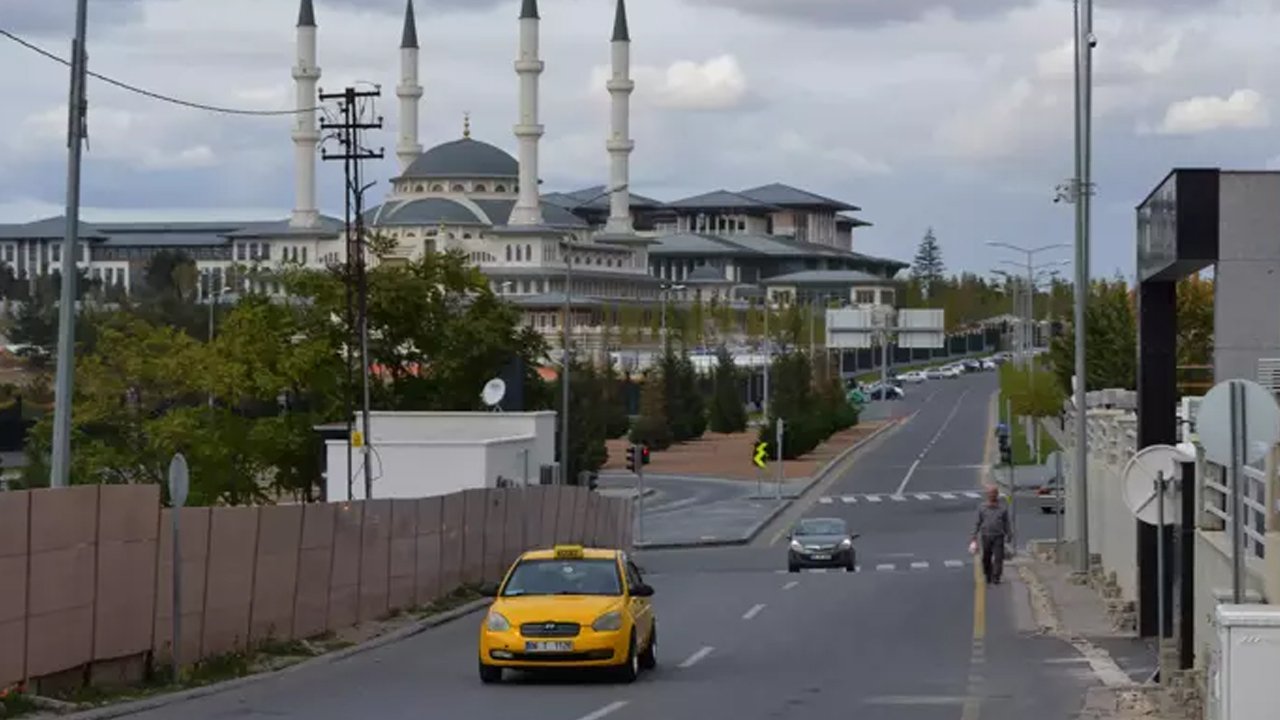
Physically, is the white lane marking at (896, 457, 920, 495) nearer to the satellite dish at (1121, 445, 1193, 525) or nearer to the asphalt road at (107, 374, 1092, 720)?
the asphalt road at (107, 374, 1092, 720)

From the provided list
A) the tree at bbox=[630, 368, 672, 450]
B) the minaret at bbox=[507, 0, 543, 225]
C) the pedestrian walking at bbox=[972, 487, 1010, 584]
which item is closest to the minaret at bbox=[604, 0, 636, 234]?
the minaret at bbox=[507, 0, 543, 225]

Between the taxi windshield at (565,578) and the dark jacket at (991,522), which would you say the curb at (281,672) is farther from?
the dark jacket at (991,522)

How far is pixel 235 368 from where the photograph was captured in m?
70.9

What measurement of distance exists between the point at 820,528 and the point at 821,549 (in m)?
1.19

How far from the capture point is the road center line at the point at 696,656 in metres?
A: 25.3

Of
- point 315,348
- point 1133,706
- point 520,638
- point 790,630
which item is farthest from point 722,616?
point 315,348

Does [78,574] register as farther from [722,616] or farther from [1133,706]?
[722,616]

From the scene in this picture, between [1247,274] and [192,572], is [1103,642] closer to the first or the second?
[1247,274]

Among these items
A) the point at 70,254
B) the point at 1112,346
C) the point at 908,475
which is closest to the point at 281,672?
the point at 70,254

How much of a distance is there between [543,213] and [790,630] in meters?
157

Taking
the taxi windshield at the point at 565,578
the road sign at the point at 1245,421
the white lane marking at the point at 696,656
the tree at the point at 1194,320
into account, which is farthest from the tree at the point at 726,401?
the road sign at the point at 1245,421

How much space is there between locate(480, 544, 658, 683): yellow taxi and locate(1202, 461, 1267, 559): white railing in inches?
224

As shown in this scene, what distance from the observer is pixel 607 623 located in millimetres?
22516

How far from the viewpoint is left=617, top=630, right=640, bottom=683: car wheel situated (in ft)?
74.3
